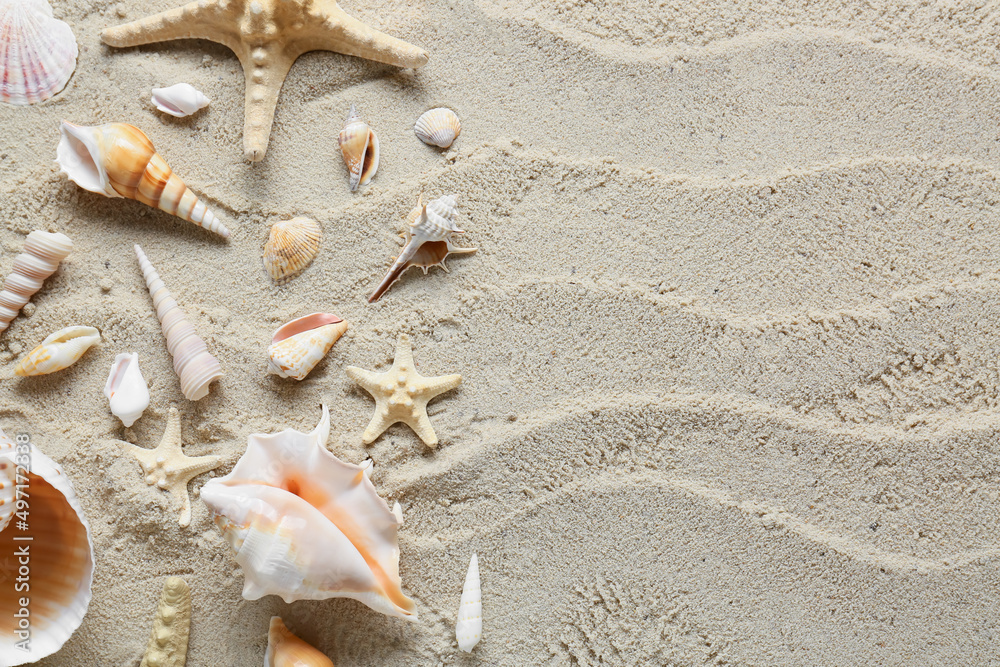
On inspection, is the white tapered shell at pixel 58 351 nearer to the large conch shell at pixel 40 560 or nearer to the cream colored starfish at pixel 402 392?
the large conch shell at pixel 40 560

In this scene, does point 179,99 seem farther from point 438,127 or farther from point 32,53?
point 438,127

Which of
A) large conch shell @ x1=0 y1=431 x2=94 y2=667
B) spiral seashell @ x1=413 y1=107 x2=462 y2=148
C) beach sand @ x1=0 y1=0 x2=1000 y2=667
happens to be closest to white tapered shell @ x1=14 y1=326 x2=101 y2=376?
beach sand @ x1=0 y1=0 x2=1000 y2=667

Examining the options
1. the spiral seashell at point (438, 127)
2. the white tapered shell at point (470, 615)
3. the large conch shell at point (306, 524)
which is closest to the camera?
the large conch shell at point (306, 524)

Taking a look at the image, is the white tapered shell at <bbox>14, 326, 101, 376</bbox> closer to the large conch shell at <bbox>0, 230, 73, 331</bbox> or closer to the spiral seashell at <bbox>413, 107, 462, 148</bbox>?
the large conch shell at <bbox>0, 230, 73, 331</bbox>

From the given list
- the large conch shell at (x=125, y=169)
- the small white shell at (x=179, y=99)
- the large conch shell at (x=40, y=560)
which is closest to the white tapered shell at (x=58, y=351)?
the large conch shell at (x=40, y=560)

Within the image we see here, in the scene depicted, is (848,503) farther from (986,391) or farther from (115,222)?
(115,222)
